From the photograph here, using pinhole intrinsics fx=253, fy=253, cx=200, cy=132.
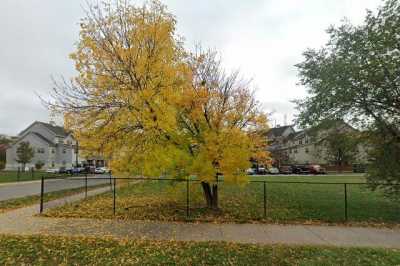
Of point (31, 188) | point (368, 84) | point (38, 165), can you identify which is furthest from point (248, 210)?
point (38, 165)

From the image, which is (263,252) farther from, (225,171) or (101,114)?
(101,114)

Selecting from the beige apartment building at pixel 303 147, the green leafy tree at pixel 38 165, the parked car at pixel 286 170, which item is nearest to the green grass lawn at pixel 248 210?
the beige apartment building at pixel 303 147

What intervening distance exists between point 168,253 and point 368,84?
994 centimetres

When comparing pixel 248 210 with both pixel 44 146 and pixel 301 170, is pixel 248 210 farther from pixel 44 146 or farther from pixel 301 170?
pixel 44 146

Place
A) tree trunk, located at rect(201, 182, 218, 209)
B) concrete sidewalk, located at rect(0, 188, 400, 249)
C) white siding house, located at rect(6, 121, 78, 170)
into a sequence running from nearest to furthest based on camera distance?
concrete sidewalk, located at rect(0, 188, 400, 249)
tree trunk, located at rect(201, 182, 218, 209)
white siding house, located at rect(6, 121, 78, 170)

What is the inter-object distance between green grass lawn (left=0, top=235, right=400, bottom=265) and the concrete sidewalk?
0.60m

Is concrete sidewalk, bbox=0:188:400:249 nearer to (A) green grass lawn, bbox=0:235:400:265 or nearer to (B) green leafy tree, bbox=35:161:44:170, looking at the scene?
(A) green grass lawn, bbox=0:235:400:265

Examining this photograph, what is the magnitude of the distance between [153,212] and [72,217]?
2.96 m

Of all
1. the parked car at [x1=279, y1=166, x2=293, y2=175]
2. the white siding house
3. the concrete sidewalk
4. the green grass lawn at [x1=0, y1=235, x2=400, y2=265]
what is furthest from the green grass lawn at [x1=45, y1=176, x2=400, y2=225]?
the white siding house

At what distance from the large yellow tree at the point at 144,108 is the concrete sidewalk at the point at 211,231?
67.3 inches

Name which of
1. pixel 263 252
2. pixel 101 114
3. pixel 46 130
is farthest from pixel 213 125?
pixel 46 130

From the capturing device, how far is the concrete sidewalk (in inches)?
278

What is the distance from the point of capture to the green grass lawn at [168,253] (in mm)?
5480

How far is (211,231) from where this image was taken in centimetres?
775
